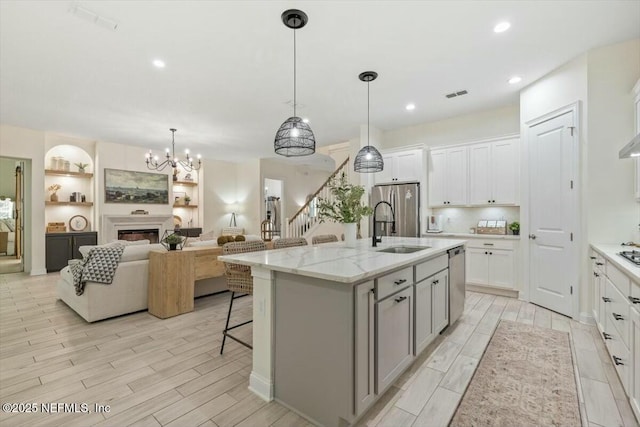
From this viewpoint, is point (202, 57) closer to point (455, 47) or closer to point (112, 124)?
point (455, 47)

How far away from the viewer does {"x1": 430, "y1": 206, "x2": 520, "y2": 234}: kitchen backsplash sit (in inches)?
190

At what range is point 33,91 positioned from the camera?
4.25 metres

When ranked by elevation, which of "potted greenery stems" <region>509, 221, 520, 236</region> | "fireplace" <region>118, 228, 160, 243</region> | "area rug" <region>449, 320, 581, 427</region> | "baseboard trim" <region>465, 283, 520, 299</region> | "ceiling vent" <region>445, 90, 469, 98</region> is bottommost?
"area rug" <region>449, 320, 581, 427</region>

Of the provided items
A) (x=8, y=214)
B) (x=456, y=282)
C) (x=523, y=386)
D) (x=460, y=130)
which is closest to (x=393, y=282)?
(x=523, y=386)

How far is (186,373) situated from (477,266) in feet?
14.3

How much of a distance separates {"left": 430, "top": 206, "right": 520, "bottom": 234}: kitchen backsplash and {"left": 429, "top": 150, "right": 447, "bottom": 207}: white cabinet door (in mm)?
351

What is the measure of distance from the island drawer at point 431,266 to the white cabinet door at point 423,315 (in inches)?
2.0

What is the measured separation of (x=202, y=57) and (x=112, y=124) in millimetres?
3684

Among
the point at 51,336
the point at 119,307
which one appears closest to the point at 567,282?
the point at 119,307

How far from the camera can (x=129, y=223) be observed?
7.44 meters

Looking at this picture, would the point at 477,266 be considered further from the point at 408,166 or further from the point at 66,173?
the point at 66,173

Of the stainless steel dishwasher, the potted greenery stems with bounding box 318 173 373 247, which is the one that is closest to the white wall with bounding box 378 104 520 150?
the stainless steel dishwasher

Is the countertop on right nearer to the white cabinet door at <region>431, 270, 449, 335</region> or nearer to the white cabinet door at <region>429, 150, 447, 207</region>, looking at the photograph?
the white cabinet door at <region>429, 150, 447, 207</region>

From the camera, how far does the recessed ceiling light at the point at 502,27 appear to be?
2768 mm
